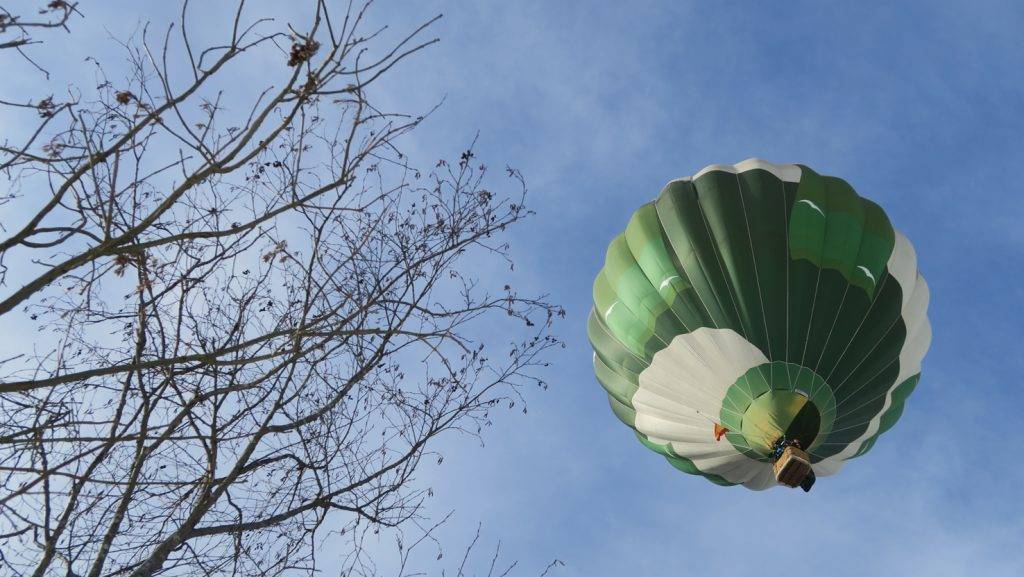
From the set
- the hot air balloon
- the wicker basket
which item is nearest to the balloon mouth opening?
the hot air balloon

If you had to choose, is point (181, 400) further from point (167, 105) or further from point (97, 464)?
point (167, 105)

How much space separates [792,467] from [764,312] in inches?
94.3

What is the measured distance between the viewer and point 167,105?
484 cm

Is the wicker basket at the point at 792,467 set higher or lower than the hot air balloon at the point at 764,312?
lower

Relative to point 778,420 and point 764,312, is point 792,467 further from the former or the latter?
point 764,312

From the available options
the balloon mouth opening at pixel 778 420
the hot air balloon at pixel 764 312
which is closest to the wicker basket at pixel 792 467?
the hot air balloon at pixel 764 312

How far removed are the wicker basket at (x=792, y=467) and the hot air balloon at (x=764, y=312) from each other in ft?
0.07

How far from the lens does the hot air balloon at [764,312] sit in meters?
15.4

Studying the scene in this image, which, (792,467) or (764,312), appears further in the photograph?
(764,312)

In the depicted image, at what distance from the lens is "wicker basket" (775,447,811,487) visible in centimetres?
1514

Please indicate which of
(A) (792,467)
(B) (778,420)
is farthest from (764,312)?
(A) (792,467)

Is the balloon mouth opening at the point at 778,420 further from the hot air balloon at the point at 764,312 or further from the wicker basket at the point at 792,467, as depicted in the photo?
the wicker basket at the point at 792,467

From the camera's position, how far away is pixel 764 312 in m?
15.4

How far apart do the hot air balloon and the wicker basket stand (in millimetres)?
23
